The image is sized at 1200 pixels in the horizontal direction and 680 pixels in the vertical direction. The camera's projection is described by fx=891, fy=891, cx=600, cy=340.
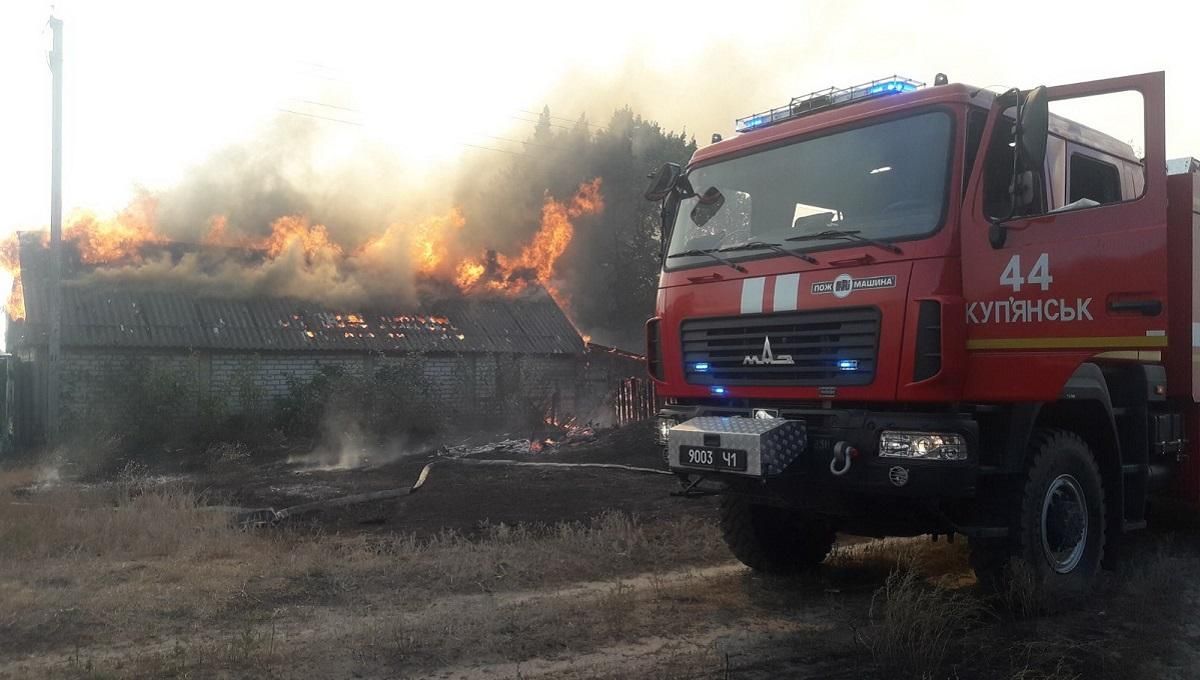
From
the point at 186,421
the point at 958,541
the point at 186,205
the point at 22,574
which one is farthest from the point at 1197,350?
the point at 186,205

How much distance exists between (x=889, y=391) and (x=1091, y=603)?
2.30m

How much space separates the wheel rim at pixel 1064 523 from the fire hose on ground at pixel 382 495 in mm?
2637

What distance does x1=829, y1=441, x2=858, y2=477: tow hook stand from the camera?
16.8ft

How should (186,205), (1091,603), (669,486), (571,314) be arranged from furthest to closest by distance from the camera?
1. (571,314)
2. (186,205)
3. (669,486)
4. (1091,603)

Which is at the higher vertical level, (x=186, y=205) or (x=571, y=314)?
(x=186, y=205)

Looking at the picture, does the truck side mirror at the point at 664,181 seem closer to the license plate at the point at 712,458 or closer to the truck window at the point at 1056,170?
the license plate at the point at 712,458

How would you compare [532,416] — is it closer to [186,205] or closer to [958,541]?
[186,205]

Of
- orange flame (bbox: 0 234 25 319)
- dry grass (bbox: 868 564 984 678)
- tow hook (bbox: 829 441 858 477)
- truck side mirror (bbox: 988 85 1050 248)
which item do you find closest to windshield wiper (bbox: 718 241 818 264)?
truck side mirror (bbox: 988 85 1050 248)

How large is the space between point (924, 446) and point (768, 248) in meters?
1.62

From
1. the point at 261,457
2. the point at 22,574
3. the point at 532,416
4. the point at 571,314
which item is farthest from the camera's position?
the point at 571,314

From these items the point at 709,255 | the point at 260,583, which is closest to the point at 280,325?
the point at 260,583

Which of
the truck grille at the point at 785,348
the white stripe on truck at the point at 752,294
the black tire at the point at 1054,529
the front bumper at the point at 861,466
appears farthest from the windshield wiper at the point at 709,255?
the black tire at the point at 1054,529

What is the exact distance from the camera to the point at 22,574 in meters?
6.72

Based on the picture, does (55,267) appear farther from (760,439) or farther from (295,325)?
(760,439)
